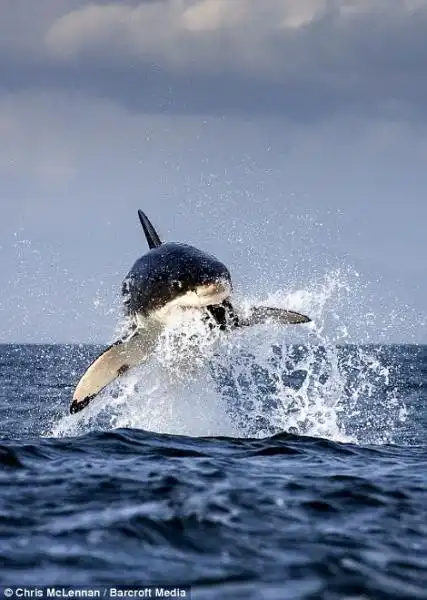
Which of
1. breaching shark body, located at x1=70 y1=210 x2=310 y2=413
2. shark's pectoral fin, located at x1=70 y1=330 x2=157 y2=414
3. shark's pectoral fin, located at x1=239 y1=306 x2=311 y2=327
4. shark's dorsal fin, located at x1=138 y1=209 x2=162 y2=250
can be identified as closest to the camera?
breaching shark body, located at x1=70 y1=210 x2=310 y2=413

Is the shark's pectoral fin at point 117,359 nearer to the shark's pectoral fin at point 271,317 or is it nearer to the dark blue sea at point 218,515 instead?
the dark blue sea at point 218,515

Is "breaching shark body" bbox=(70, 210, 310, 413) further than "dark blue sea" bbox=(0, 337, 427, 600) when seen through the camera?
Yes

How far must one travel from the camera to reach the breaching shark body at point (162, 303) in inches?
604

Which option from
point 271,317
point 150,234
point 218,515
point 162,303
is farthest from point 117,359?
point 218,515

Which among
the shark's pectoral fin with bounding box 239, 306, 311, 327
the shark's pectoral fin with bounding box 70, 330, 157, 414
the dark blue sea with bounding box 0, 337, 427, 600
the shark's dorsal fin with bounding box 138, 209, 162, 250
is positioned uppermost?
the shark's dorsal fin with bounding box 138, 209, 162, 250

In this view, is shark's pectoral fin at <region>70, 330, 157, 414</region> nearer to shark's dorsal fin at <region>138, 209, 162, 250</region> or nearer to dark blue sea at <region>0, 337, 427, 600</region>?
dark blue sea at <region>0, 337, 427, 600</region>

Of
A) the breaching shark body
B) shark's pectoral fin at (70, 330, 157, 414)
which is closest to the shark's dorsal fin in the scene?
the breaching shark body

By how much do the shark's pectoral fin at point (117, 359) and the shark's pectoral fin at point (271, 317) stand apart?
62.0 inches

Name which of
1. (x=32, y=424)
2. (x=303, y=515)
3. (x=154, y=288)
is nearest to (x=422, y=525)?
(x=303, y=515)

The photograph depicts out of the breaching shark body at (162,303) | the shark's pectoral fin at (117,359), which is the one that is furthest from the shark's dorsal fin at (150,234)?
the shark's pectoral fin at (117,359)

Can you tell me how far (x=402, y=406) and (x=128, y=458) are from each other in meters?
34.2

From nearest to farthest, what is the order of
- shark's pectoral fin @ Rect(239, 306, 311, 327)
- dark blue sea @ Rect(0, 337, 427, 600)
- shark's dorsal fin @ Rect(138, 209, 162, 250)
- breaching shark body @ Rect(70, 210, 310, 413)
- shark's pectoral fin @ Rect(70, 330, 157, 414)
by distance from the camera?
1. dark blue sea @ Rect(0, 337, 427, 600)
2. breaching shark body @ Rect(70, 210, 310, 413)
3. shark's pectoral fin @ Rect(70, 330, 157, 414)
4. shark's pectoral fin @ Rect(239, 306, 311, 327)
5. shark's dorsal fin @ Rect(138, 209, 162, 250)

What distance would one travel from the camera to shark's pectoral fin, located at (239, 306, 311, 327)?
1616 cm

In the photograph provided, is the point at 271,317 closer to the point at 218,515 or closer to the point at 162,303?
the point at 162,303
